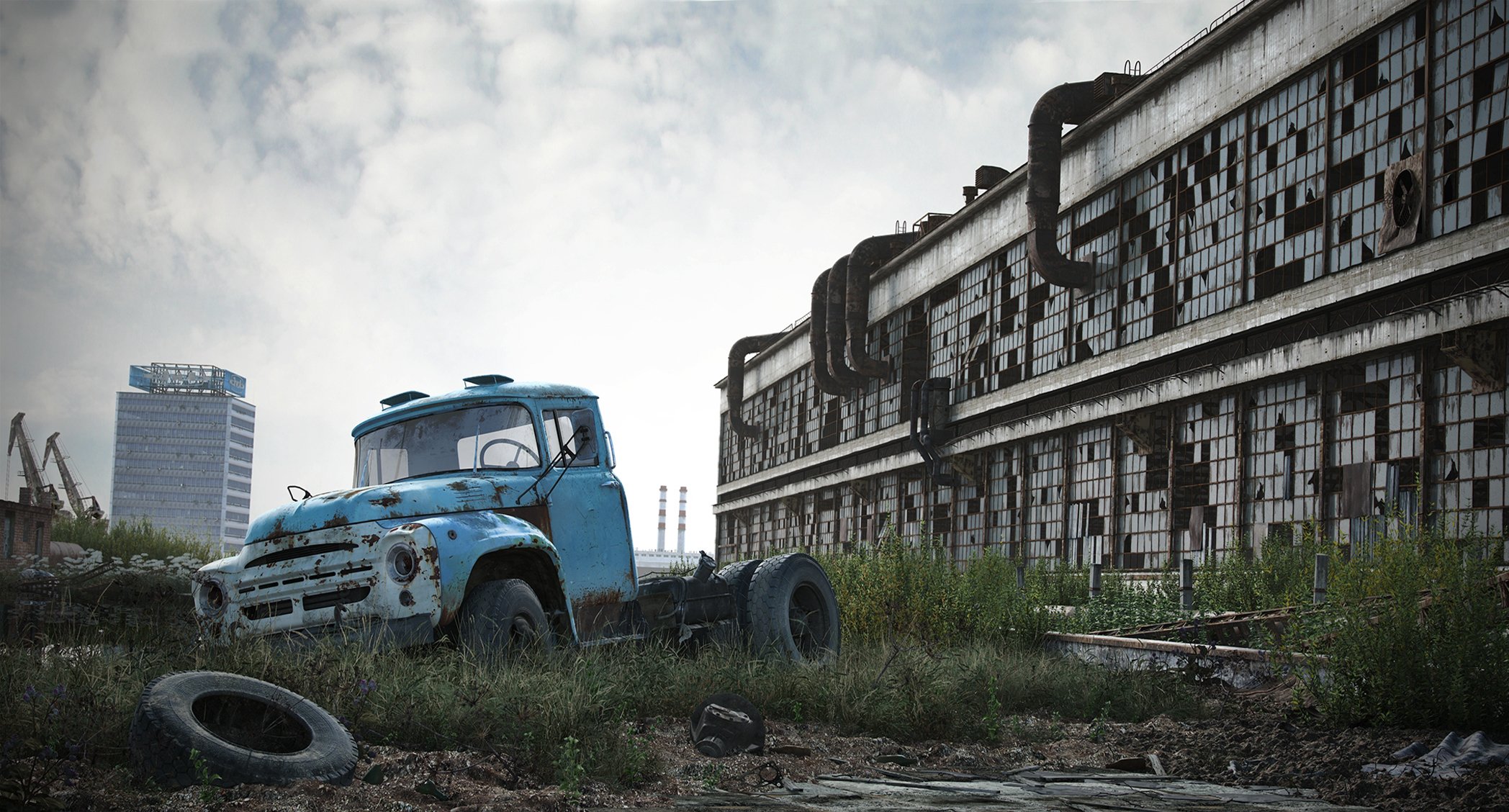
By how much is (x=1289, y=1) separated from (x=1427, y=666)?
16581 mm

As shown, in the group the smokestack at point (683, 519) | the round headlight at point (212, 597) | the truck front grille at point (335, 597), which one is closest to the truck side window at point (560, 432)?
the truck front grille at point (335, 597)

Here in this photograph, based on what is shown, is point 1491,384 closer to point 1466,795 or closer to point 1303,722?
point 1303,722

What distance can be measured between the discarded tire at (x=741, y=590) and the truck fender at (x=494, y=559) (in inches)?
83.0

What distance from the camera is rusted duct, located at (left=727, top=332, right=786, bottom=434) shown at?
195 feet

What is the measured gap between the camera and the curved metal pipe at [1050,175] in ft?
92.4

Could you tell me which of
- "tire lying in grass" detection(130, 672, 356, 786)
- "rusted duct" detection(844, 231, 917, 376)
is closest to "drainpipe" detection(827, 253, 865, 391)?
"rusted duct" detection(844, 231, 917, 376)

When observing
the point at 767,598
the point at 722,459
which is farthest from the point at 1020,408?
the point at 722,459

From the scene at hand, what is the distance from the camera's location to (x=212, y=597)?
27.6 feet

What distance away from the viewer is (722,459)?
65.6 meters

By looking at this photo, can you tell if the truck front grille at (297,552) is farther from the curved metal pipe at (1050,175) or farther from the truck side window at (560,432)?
the curved metal pipe at (1050,175)

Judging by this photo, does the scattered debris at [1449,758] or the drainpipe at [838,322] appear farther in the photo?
the drainpipe at [838,322]

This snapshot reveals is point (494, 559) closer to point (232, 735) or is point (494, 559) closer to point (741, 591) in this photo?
point (232, 735)

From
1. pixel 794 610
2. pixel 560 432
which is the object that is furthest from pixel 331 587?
pixel 794 610

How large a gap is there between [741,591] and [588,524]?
200 cm
